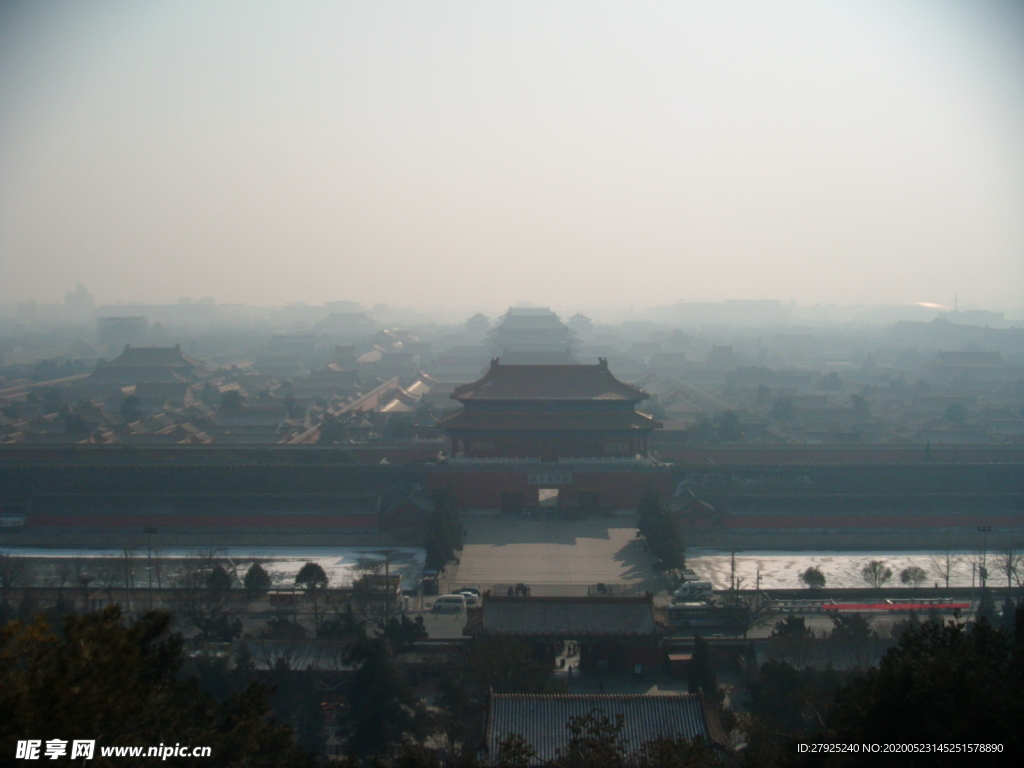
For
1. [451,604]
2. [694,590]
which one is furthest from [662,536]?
[451,604]

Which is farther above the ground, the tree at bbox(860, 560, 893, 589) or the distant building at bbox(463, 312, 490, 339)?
the distant building at bbox(463, 312, 490, 339)

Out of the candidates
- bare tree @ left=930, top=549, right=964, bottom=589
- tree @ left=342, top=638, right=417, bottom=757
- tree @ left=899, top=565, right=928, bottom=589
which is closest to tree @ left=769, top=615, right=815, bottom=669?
tree @ left=899, top=565, right=928, bottom=589

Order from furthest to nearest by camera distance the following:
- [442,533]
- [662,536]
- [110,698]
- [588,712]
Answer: [442,533]
[662,536]
[588,712]
[110,698]

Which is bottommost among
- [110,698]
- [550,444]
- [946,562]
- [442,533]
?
[946,562]

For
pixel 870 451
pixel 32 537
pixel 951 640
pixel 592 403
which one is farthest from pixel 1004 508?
pixel 32 537

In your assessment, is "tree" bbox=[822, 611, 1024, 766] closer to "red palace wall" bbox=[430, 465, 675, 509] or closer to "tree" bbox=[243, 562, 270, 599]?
"tree" bbox=[243, 562, 270, 599]

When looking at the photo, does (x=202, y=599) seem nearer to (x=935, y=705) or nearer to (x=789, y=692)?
(x=789, y=692)
